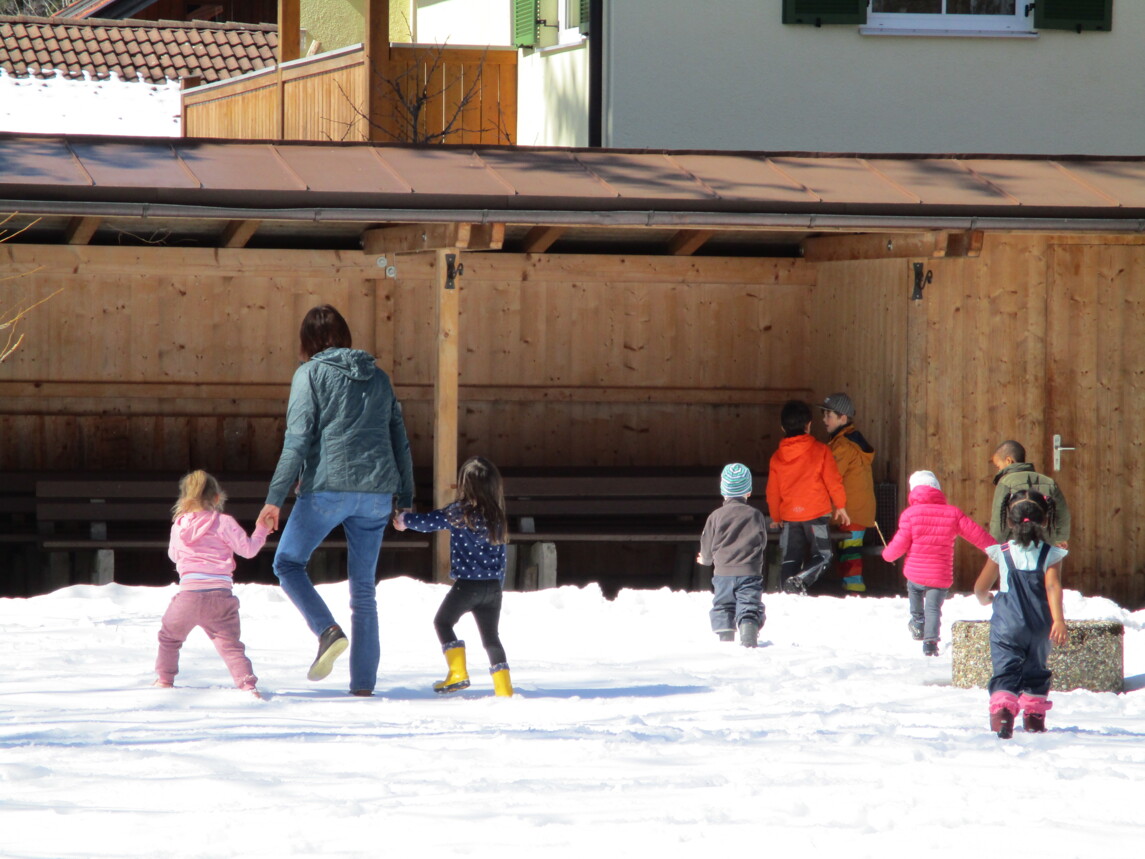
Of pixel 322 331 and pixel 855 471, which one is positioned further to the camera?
pixel 855 471

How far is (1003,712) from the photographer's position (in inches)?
251

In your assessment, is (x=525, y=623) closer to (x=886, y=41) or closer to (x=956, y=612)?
(x=956, y=612)

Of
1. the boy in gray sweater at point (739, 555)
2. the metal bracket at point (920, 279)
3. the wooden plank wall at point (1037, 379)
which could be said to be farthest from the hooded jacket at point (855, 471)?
the boy in gray sweater at point (739, 555)

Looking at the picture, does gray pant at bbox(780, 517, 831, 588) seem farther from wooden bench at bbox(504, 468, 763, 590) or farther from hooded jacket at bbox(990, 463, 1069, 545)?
hooded jacket at bbox(990, 463, 1069, 545)

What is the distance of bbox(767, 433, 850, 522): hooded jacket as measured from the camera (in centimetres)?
1058

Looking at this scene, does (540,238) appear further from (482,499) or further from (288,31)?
(482,499)

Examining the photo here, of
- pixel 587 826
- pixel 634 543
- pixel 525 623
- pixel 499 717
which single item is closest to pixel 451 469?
pixel 525 623

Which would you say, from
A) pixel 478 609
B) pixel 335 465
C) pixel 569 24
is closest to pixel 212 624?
pixel 335 465

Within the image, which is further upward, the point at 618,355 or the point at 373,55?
the point at 373,55

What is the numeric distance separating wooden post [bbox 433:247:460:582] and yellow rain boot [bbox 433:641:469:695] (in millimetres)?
3224

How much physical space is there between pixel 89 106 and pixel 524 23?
9.13 m

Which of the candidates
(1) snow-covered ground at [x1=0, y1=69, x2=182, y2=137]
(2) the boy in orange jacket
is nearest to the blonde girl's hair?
(2) the boy in orange jacket

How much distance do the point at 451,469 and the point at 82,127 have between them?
1288 cm

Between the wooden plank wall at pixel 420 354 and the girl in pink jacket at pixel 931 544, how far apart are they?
4.42m
